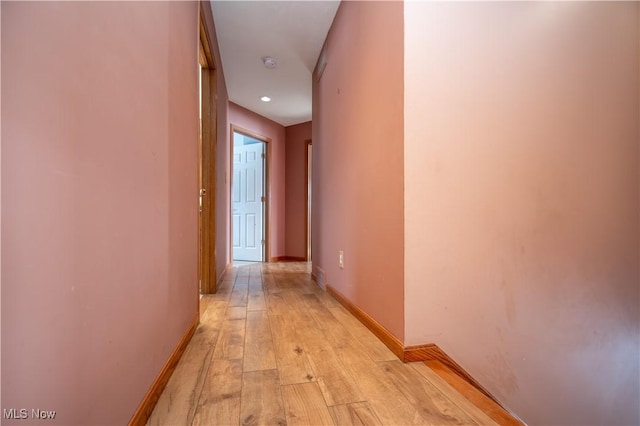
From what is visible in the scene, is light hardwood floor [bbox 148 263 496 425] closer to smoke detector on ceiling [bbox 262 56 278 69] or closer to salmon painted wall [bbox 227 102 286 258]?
smoke detector on ceiling [bbox 262 56 278 69]

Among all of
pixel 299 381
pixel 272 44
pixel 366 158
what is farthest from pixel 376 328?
pixel 272 44

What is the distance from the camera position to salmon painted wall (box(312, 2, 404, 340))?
1427 millimetres

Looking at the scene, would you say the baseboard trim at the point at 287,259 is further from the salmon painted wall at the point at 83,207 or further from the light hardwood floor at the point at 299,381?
the salmon painted wall at the point at 83,207

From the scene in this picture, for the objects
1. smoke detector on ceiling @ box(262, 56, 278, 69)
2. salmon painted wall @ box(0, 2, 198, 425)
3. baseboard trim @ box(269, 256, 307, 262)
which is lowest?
baseboard trim @ box(269, 256, 307, 262)

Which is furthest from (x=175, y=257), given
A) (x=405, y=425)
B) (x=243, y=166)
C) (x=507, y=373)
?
(x=243, y=166)

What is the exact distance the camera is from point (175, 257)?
131 cm

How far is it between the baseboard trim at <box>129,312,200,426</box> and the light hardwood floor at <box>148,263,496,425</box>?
22mm

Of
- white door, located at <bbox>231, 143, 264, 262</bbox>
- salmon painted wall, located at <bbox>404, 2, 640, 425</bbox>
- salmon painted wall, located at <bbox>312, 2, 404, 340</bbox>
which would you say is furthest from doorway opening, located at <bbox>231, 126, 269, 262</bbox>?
salmon painted wall, located at <bbox>404, 2, 640, 425</bbox>

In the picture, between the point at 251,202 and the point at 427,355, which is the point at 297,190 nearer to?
the point at 251,202

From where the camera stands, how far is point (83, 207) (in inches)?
25.5

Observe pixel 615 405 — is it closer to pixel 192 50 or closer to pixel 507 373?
pixel 507 373

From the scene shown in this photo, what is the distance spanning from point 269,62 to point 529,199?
273 centimetres

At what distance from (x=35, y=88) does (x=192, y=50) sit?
133 cm

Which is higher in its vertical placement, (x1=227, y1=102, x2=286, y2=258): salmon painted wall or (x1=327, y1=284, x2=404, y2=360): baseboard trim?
(x1=227, y1=102, x2=286, y2=258): salmon painted wall
